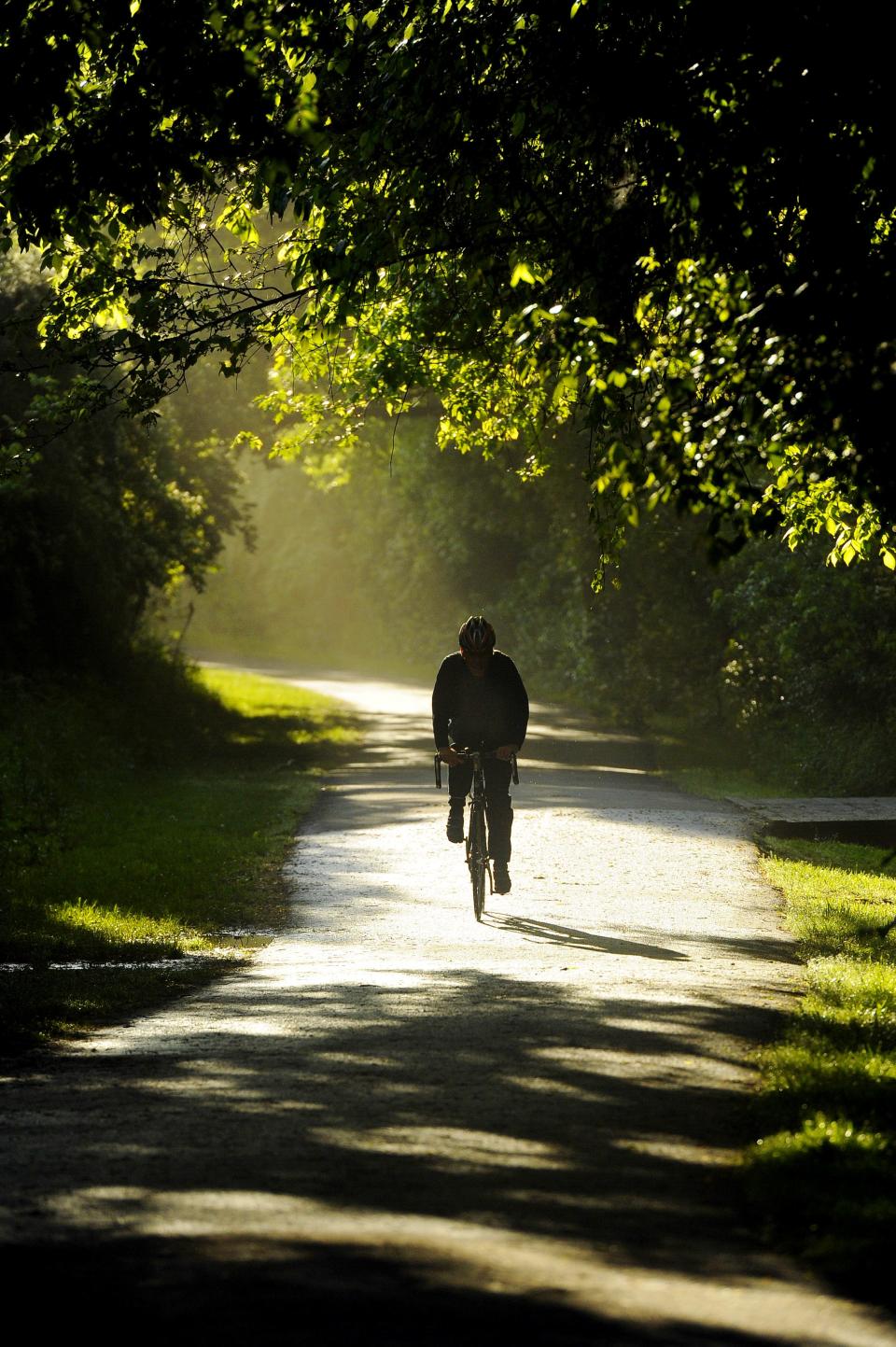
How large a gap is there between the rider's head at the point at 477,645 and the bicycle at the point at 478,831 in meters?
0.62

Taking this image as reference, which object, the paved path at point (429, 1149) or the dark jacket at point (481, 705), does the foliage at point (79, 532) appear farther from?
the paved path at point (429, 1149)

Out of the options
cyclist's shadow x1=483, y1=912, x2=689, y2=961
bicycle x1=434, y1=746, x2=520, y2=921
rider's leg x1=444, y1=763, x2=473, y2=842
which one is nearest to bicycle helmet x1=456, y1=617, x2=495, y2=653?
bicycle x1=434, y1=746, x2=520, y2=921

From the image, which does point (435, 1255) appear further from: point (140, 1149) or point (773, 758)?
point (773, 758)

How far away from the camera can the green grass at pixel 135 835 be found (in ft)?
33.4

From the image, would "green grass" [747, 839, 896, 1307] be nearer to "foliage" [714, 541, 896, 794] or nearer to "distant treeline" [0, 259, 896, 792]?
"distant treeline" [0, 259, 896, 792]

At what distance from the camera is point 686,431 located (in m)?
6.84

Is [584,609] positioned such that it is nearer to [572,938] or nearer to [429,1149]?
[572,938]

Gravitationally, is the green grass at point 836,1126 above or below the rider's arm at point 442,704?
below

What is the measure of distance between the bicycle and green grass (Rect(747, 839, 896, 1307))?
2481 millimetres

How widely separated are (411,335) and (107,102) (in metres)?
3.58

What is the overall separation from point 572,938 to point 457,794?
199 cm

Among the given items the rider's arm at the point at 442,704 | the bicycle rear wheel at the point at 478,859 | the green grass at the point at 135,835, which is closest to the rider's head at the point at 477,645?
the rider's arm at the point at 442,704

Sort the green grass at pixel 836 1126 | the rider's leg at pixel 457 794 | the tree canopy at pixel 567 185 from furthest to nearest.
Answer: the rider's leg at pixel 457 794 → the tree canopy at pixel 567 185 → the green grass at pixel 836 1126

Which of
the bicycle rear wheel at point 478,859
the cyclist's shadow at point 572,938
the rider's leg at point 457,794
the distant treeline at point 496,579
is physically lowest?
the cyclist's shadow at point 572,938
